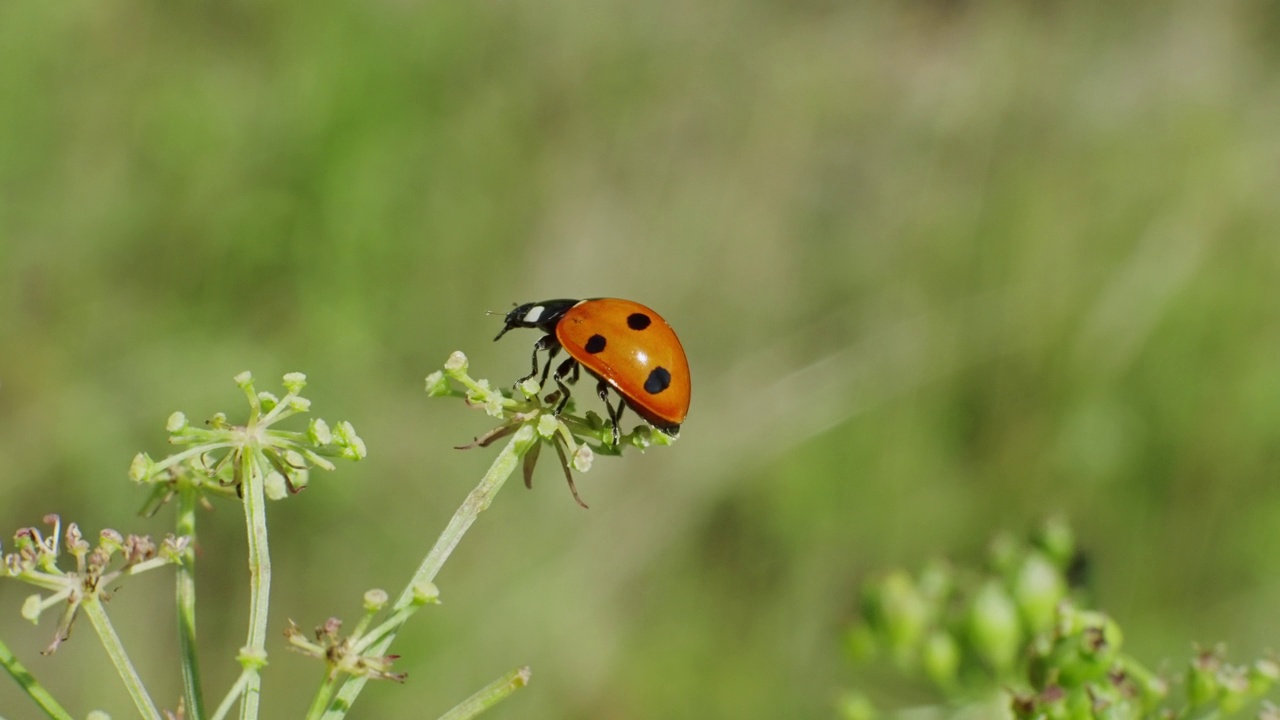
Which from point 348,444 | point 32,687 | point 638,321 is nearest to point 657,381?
point 638,321

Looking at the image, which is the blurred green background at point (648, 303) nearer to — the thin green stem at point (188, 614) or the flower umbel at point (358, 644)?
the thin green stem at point (188, 614)

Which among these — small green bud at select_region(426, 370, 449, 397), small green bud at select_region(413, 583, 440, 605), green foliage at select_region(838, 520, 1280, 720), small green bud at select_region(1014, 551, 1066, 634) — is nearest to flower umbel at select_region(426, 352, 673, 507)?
small green bud at select_region(426, 370, 449, 397)

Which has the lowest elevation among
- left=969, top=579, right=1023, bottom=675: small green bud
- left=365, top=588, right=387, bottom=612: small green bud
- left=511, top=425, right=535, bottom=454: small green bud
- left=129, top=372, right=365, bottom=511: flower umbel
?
left=365, top=588, right=387, bottom=612: small green bud

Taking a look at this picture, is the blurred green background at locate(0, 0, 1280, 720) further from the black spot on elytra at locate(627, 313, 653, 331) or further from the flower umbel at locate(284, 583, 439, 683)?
the flower umbel at locate(284, 583, 439, 683)

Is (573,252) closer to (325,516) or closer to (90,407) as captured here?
(325,516)

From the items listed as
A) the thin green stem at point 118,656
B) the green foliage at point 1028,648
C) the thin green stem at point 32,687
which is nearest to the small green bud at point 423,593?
the thin green stem at point 118,656

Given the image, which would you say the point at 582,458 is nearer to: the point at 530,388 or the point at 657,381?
the point at 530,388

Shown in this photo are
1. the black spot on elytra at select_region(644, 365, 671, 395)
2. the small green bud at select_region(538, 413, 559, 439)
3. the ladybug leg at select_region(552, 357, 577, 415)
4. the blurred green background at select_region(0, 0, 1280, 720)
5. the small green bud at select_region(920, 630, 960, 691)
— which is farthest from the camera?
the blurred green background at select_region(0, 0, 1280, 720)

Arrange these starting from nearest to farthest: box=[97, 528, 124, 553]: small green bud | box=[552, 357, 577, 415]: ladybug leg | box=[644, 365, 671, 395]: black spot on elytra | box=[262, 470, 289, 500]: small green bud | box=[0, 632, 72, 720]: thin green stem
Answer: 1. box=[0, 632, 72, 720]: thin green stem
2. box=[97, 528, 124, 553]: small green bud
3. box=[262, 470, 289, 500]: small green bud
4. box=[552, 357, 577, 415]: ladybug leg
5. box=[644, 365, 671, 395]: black spot on elytra
